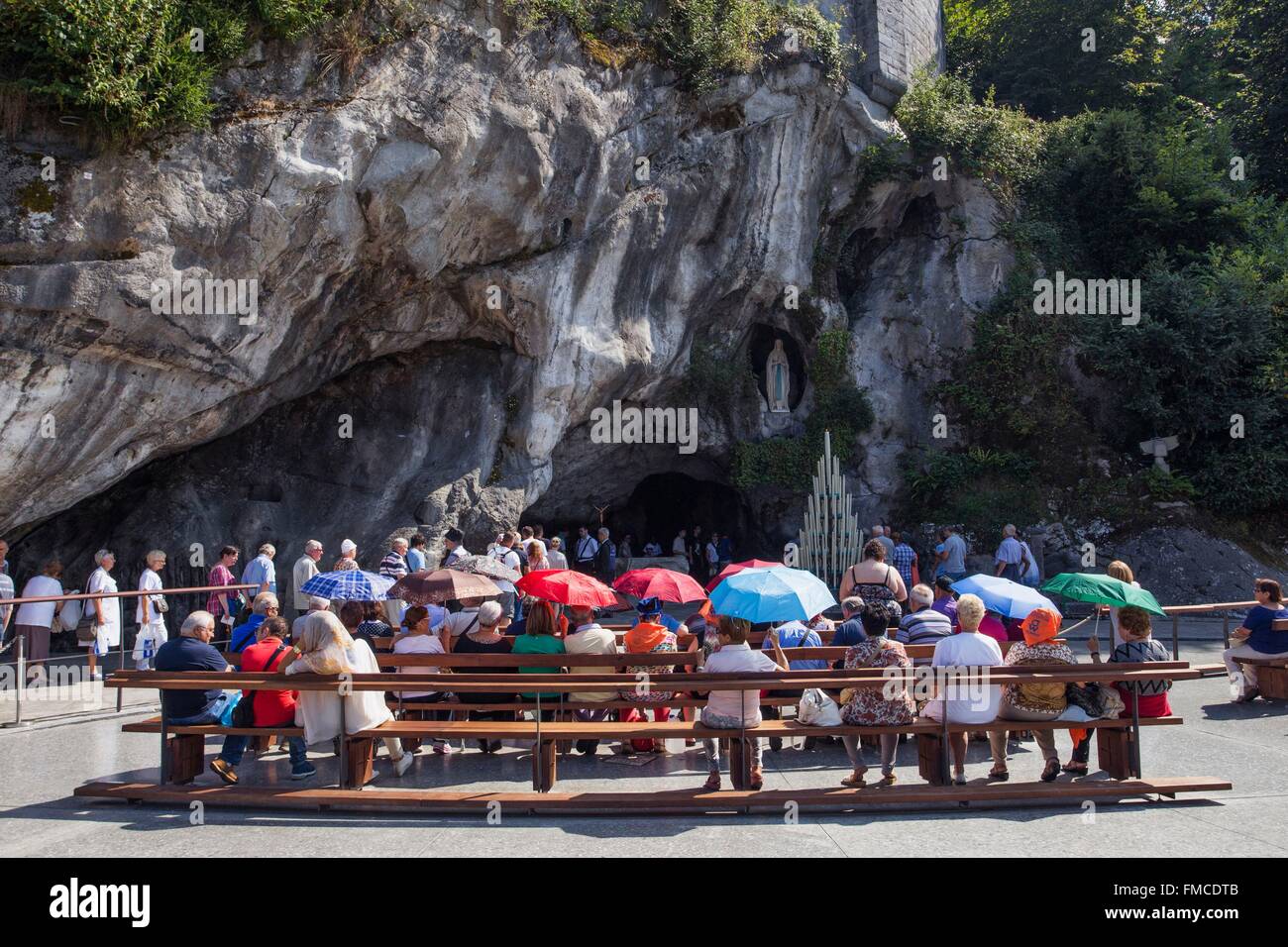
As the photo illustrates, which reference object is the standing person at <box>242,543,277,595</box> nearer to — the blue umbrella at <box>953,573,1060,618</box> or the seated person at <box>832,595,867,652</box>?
the seated person at <box>832,595,867,652</box>

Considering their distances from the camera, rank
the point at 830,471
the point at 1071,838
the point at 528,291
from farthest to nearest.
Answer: the point at 830,471 < the point at 528,291 < the point at 1071,838

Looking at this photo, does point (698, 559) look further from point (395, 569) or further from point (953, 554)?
point (395, 569)

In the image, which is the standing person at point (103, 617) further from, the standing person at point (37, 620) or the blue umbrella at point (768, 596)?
the blue umbrella at point (768, 596)

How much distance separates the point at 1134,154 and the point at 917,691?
1997 centimetres

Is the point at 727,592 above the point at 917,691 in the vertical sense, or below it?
above

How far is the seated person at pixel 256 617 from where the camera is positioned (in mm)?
7379

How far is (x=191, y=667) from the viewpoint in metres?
6.62

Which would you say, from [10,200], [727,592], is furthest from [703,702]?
[10,200]

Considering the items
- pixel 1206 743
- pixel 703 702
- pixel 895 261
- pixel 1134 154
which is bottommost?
pixel 1206 743

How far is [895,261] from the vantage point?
22.5 m

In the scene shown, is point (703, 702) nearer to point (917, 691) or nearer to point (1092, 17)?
point (917, 691)

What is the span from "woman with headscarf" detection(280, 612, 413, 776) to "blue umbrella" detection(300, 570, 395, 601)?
1.05 meters

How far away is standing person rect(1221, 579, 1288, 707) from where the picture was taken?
28.9 feet

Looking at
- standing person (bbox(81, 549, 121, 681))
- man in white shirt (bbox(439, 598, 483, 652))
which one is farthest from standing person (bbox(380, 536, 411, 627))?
man in white shirt (bbox(439, 598, 483, 652))
